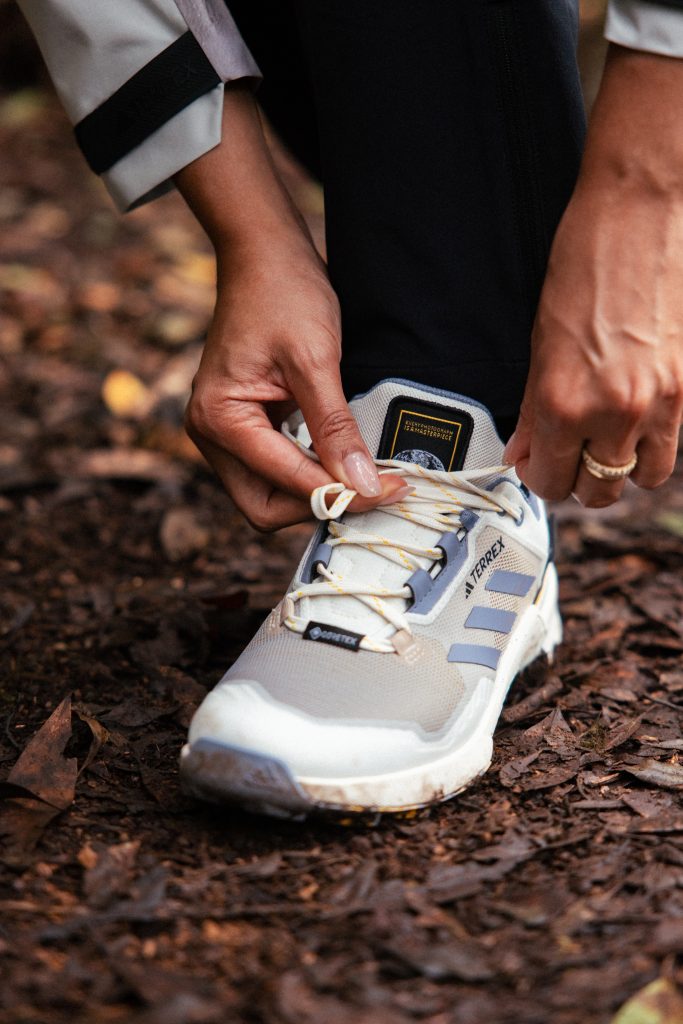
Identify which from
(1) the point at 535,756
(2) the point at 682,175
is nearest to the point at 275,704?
(1) the point at 535,756

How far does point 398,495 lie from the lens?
136 cm

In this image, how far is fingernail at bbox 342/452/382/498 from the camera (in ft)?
4.39

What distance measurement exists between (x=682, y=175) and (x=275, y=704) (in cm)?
75

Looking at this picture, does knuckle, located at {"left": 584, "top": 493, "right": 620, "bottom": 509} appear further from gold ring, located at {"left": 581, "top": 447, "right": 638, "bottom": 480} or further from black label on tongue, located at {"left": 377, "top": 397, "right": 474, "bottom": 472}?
black label on tongue, located at {"left": 377, "top": 397, "right": 474, "bottom": 472}

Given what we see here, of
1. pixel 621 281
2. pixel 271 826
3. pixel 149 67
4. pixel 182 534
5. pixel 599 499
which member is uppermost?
pixel 149 67

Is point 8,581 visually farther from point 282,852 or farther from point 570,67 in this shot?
point 570,67

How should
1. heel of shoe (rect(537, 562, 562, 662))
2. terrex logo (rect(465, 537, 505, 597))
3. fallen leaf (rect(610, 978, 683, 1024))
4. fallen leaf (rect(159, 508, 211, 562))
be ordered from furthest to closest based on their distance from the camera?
fallen leaf (rect(159, 508, 211, 562))
heel of shoe (rect(537, 562, 562, 662))
terrex logo (rect(465, 537, 505, 597))
fallen leaf (rect(610, 978, 683, 1024))

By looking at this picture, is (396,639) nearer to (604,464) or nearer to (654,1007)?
(604,464)

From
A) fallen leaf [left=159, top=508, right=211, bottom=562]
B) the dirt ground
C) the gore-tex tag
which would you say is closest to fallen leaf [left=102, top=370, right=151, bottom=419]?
the dirt ground

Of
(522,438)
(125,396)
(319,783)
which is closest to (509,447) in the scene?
(522,438)

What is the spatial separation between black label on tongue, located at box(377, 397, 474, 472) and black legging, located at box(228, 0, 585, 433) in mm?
46

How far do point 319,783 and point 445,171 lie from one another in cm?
82

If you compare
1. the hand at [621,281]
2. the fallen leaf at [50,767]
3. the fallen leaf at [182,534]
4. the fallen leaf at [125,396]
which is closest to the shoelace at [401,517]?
the hand at [621,281]

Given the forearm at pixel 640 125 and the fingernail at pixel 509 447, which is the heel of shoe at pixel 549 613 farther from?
the forearm at pixel 640 125
